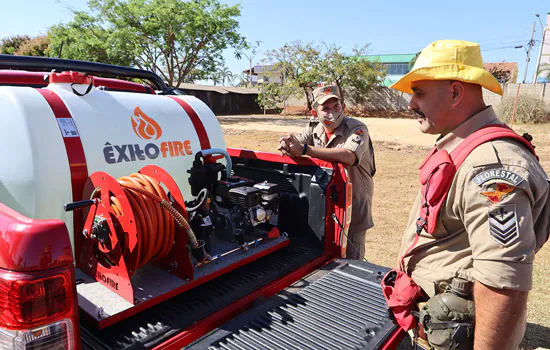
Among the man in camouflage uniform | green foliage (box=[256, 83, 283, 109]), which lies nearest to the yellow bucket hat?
the man in camouflage uniform

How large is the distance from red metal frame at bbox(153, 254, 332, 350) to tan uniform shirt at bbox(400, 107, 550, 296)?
1.02 metres

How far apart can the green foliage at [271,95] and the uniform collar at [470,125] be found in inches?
1375

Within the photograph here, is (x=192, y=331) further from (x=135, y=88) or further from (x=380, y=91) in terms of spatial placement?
(x=380, y=91)

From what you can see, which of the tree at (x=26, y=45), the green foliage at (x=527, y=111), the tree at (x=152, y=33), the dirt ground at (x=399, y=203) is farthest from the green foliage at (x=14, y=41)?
the green foliage at (x=527, y=111)

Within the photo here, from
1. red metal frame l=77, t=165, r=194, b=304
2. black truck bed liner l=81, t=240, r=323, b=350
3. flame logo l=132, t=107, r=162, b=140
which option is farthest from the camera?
flame logo l=132, t=107, r=162, b=140

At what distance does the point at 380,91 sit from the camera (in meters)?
38.9

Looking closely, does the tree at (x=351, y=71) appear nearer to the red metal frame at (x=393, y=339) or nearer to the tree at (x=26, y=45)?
the tree at (x=26, y=45)

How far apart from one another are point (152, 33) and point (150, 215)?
24760 mm

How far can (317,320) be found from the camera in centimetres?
205

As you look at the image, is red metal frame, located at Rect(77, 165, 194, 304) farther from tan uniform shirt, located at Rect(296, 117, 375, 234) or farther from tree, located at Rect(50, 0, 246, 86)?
tree, located at Rect(50, 0, 246, 86)

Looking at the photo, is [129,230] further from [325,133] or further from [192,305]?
[325,133]

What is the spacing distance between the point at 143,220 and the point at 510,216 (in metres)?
1.58

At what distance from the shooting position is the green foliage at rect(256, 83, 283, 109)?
119ft

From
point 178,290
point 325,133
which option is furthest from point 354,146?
point 178,290
